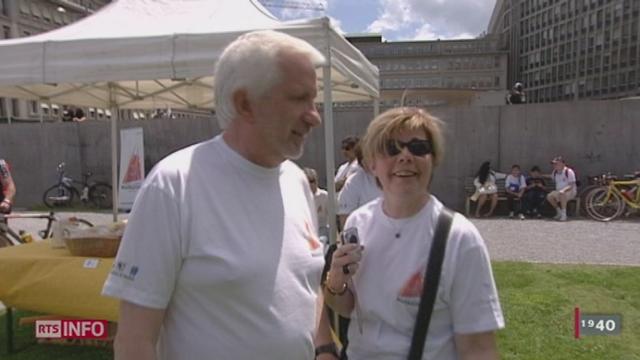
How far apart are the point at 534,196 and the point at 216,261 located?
11.0m

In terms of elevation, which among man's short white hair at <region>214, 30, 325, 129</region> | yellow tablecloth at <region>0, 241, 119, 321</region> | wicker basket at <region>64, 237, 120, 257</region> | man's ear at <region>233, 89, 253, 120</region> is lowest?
yellow tablecloth at <region>0, 241, 119, 321</region>

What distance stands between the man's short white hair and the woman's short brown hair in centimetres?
50

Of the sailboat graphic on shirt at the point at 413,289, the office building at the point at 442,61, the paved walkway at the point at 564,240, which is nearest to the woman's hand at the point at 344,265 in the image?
the sailboat graphic on shirt at the point at 413,289

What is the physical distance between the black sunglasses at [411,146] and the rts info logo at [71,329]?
9.16 feet

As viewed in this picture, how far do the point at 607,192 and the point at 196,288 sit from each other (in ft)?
36.0

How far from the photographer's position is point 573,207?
11.1m

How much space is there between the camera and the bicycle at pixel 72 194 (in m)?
13.5

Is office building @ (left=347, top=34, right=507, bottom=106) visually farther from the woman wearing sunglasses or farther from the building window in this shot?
the woman wearing sunglasses

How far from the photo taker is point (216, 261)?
130cm

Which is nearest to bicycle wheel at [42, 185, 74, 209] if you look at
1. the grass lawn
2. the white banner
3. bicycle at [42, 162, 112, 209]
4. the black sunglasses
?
bicycle at [42, 162, 112, 209]

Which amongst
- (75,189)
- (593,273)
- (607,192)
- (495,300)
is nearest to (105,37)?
(495,300)

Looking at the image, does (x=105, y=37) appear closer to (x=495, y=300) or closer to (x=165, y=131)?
(x=495, y=300)

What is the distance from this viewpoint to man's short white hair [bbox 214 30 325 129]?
135cm

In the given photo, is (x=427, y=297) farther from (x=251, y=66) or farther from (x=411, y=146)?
(x=251, y=66)
